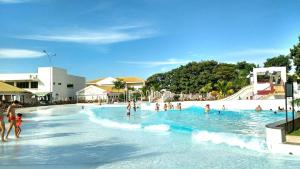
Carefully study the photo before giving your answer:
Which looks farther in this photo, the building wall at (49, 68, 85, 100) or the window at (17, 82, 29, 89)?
the building wall at (49, 68, 85, 100)

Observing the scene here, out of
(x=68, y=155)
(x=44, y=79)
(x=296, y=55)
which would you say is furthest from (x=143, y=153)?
(x=44, y=79)

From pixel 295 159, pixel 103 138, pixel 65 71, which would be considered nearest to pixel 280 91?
pixel 103 138

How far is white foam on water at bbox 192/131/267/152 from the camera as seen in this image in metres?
Result: 11.4

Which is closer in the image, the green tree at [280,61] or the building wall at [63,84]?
the building wall at [63,84]

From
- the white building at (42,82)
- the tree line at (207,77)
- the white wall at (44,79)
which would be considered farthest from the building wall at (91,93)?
the tree line at (207,77)

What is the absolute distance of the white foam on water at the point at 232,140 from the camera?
37.3ft

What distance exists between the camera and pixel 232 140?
13125 mm

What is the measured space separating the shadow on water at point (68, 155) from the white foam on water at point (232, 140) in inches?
121

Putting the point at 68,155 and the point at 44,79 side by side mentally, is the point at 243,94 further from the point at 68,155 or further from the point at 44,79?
the point at 68,155

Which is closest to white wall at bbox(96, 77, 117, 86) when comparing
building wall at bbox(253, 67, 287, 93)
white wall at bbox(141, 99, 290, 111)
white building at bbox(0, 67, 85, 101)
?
white building at bbox(0, 67, 85, 101)

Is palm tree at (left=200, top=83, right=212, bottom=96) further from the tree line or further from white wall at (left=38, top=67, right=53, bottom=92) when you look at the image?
white wall at (left=38, top=67, right=53, bottom=92)

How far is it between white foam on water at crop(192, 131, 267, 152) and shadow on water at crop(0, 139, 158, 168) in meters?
3.07

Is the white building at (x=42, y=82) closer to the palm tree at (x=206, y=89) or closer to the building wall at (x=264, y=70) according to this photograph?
the palm tree at (x=206, y=89)

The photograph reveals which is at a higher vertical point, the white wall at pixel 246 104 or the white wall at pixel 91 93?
the white wall at pixel 91 93
